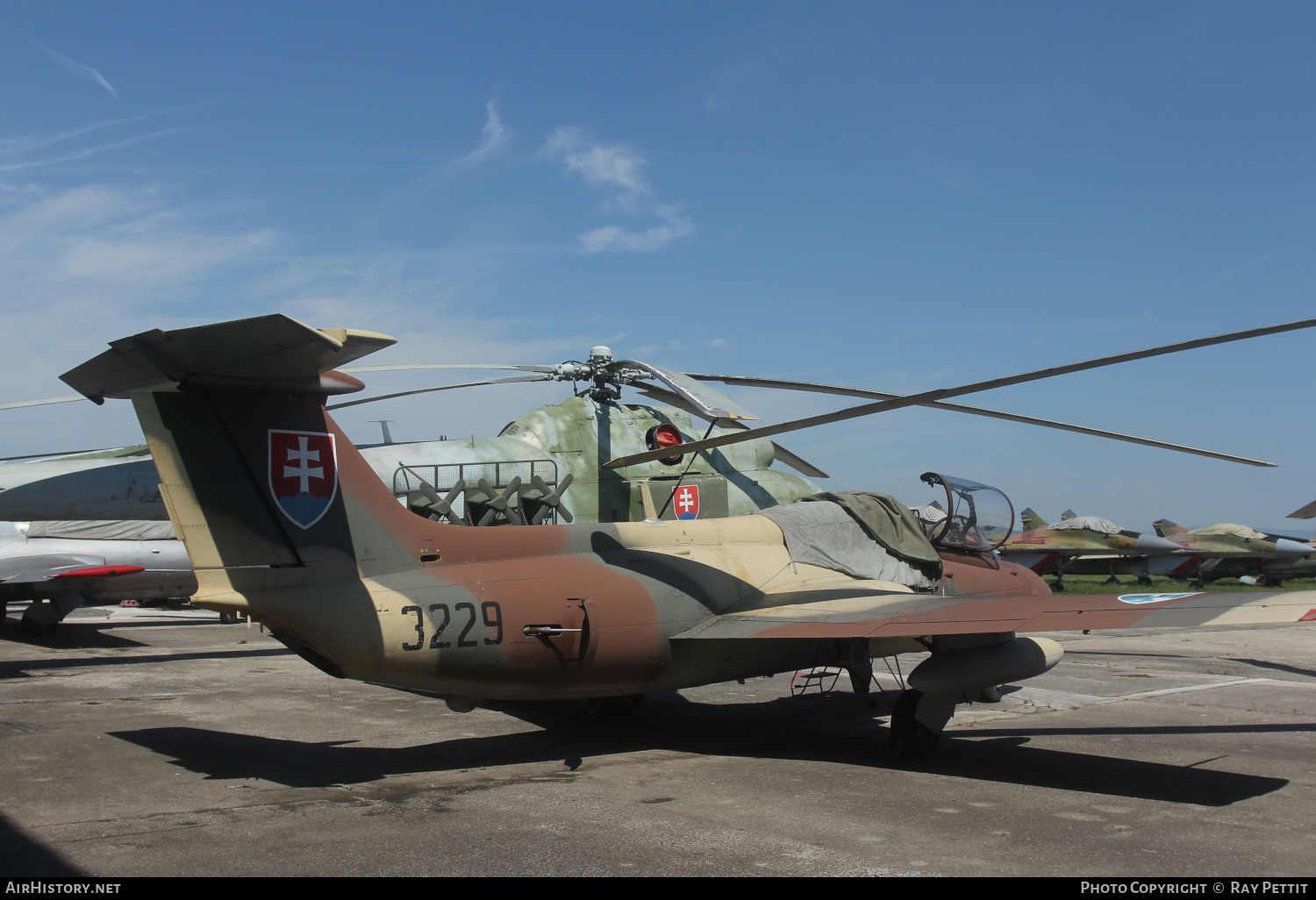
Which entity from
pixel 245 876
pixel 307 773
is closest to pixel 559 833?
pixel 245 876

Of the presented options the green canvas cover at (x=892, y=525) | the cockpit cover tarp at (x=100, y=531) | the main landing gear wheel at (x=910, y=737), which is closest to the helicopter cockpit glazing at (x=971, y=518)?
the green canvas cover at (x=892, y=525)

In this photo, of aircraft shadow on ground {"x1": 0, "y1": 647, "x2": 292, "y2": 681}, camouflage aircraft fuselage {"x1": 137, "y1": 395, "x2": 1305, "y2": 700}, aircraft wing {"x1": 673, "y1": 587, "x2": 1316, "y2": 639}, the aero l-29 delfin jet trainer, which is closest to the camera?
the aero l-29 delfin jet trainer

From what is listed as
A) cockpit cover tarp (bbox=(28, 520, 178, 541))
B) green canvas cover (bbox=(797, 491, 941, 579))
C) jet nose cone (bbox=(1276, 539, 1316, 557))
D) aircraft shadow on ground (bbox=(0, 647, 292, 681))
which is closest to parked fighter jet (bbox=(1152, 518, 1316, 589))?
jet nose cone (bbox=(1276, 539, 1316, 557))

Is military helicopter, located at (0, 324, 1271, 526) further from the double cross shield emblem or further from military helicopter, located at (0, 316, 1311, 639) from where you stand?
the double cross shield emblem

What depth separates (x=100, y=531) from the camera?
1989 cm

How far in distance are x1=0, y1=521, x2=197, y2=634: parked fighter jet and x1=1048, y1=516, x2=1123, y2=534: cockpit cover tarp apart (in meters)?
29.0

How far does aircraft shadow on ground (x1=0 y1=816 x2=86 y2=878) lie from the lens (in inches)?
196

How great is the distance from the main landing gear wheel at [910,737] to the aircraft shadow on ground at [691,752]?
13cm

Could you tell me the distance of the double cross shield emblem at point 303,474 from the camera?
7129 millimetres

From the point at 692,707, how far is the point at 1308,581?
1404 inches

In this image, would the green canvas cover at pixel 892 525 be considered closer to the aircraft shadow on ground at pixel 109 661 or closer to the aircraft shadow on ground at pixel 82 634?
the aircraft shadow on ground at pixel 109 661

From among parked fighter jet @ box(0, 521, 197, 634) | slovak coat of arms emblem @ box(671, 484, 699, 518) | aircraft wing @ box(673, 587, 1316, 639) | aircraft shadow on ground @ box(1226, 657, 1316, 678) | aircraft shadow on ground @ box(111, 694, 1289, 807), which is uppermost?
slovak coat of arms emblem @ box(671, 484, 699, 518)

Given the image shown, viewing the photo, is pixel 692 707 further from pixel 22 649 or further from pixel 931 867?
pixel 22 649

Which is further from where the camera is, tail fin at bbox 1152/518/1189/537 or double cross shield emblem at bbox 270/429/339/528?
tail fin at bbox 1152/518/1189/537
